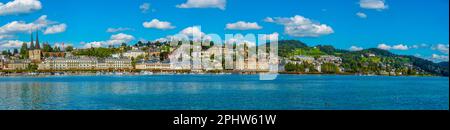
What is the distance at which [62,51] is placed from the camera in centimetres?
10644

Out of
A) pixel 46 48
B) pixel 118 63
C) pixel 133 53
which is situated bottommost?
pixel 118 63

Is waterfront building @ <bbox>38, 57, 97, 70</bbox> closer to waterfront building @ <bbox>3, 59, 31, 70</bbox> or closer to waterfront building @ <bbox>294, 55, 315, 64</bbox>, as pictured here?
waterfront building @ <bbox>3, 59, 31, 70</bbox>

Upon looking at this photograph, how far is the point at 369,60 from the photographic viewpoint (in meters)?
101

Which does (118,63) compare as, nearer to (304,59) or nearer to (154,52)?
(154,52)

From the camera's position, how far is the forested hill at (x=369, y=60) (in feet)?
305

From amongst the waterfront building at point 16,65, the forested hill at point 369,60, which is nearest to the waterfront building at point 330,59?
the forested hill at point 369,60

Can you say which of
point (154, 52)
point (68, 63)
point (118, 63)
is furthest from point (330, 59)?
point (68, 63)

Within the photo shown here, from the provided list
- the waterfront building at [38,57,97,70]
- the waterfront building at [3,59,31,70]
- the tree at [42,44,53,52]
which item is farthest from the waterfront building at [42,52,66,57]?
the waterfront building at [38,57,97,70]

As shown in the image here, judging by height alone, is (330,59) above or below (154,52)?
below

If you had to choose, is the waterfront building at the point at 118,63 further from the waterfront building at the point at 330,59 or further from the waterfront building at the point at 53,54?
the waterfront building at the point at 330,59
